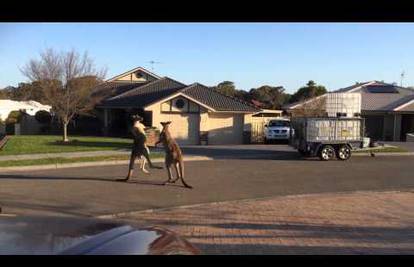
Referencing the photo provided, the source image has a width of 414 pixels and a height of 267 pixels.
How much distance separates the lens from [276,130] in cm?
4109

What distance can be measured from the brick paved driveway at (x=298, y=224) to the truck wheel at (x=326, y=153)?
12.6m

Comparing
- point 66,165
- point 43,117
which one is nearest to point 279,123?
point 43,117

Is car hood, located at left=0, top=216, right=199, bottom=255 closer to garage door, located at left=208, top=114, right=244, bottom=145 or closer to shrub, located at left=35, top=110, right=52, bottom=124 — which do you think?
garage door, located at left=208, top=114, right=244, bottom=145

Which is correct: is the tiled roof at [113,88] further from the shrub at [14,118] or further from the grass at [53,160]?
the grass at [53,160]

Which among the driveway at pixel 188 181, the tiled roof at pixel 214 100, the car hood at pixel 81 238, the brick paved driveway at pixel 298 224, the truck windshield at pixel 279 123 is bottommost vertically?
the driveway at pixel 188 181

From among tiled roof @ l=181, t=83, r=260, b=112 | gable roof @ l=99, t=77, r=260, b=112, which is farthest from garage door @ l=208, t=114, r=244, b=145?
gable roof @ l=99, t=77, r=260, b=112

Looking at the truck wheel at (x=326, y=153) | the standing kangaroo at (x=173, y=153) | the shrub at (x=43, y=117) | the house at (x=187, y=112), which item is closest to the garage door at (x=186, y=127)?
the house at (x=187, y=112)

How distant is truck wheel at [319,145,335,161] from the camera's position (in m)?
26.4

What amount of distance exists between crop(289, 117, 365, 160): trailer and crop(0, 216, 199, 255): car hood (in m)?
23.9

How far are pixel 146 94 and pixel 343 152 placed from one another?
2277cm

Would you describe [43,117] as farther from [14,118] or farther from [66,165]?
[66,165]

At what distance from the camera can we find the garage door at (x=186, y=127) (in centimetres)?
4084

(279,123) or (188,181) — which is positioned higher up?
(279,123)

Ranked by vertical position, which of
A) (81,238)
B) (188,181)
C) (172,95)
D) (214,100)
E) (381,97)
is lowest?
(188,181)
